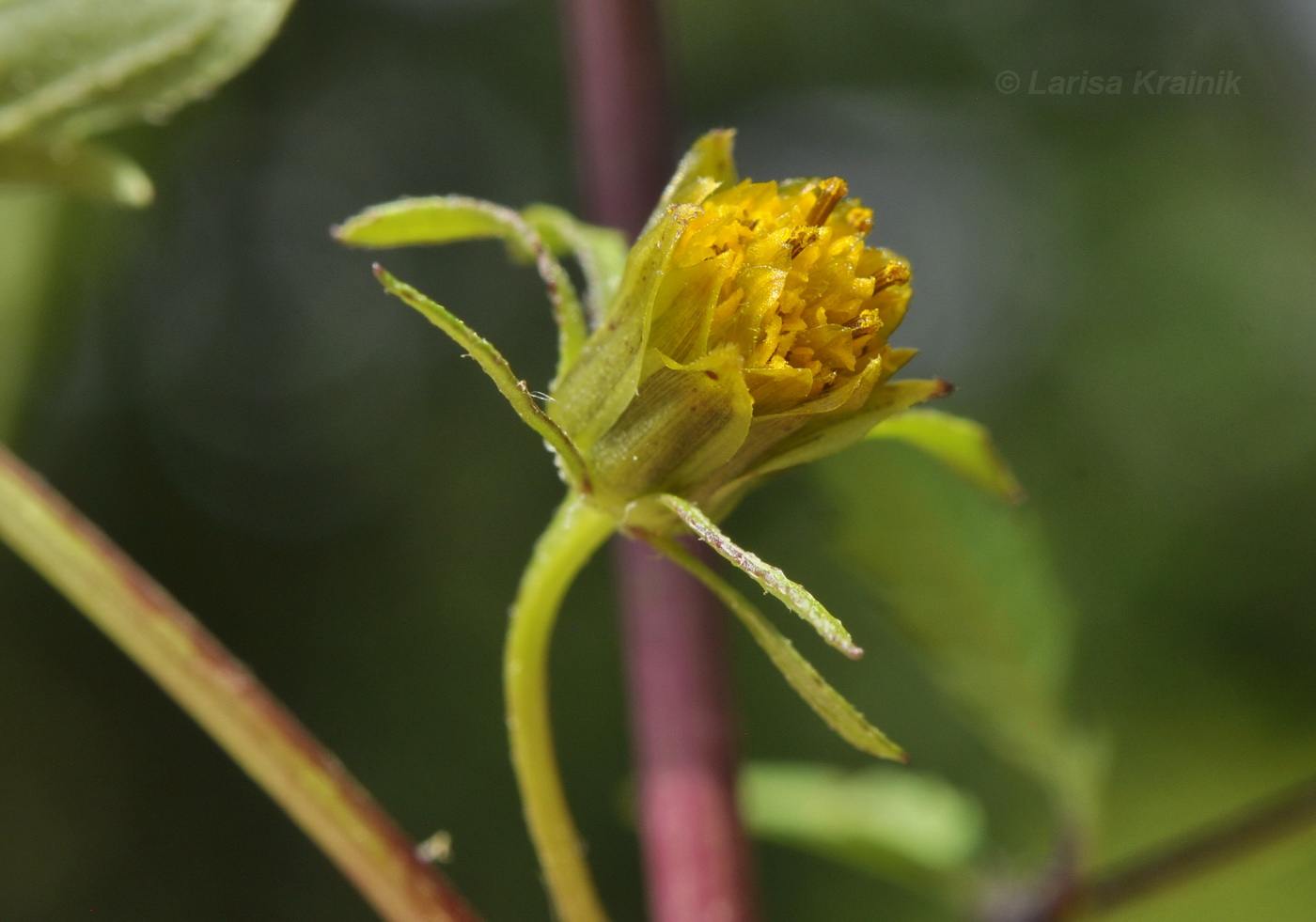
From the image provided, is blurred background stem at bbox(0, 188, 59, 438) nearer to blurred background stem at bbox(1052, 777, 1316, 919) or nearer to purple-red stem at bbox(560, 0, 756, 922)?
purple-red stem at bbox(560, 0, 756, 922)

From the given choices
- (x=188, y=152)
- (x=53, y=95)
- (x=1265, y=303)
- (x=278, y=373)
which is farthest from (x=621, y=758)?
(x=53, y=95)

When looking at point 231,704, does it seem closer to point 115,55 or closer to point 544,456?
point 115,55

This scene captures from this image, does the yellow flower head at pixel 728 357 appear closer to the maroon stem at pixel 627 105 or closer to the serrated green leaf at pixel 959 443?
the serrated green leaf at pixel 959 443

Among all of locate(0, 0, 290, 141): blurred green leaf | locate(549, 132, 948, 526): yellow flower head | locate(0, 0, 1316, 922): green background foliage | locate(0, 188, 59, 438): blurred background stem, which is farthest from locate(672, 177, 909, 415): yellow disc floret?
locate(0, 0, 1316, 922): green background foliage

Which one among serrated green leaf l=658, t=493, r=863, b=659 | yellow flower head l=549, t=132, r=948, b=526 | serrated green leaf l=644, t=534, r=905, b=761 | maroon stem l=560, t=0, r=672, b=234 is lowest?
serrated green leaf l=644, t=534, r=905, b=761

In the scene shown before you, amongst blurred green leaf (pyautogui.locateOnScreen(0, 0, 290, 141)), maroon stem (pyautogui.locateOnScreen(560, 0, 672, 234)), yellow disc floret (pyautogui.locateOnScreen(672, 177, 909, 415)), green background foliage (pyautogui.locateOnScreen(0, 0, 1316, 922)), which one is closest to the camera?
yellow disc floret (pyautogui.locateOnScreen(672, 177, 909, 415))

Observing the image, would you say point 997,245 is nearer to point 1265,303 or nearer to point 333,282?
point 1265,303
